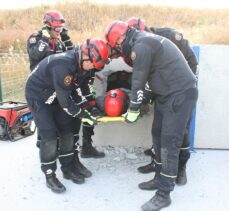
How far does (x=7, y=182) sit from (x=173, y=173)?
2.04 meters

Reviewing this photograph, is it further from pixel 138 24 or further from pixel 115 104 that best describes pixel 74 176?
pixel 138 24

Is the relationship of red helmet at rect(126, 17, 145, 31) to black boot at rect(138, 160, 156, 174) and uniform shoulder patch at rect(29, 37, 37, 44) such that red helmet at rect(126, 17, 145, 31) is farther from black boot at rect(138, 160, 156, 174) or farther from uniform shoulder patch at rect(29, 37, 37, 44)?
black boot at rect(138, 160, 156, 174)

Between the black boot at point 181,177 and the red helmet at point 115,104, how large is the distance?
40.8 inches

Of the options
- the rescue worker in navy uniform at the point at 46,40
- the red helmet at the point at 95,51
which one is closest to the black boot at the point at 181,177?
the red helmet at the point at 95,51

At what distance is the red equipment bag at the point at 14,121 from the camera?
18.6 feet

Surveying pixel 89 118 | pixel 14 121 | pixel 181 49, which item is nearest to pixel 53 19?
pixel 89 118

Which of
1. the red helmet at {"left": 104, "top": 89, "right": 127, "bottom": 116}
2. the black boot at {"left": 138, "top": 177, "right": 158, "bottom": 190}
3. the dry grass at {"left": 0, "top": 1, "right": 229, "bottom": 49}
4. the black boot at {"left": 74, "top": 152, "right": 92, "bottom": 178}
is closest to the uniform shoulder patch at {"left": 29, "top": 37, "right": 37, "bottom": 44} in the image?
the red helmet at {"left": 104, "top": 89, "right": 127, "bottom": 116}

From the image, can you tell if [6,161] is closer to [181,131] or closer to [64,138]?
[64,138]

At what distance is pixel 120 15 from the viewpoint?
637 inches

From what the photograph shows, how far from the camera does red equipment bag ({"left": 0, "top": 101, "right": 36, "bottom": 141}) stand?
18.6 ft

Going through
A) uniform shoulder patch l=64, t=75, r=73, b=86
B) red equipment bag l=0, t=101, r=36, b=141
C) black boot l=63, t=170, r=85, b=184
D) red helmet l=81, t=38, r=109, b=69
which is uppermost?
red helmet l=81, t=38, r=109, b=69

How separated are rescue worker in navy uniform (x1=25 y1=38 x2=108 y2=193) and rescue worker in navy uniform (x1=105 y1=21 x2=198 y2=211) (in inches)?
11.7

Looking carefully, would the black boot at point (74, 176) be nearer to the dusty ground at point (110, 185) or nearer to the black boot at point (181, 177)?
the dusty ground at point (110, 185)

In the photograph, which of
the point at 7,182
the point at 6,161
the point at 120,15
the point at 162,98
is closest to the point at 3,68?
the point at 6,161
